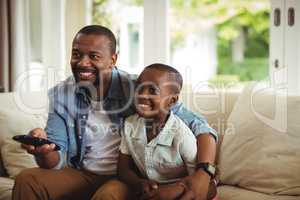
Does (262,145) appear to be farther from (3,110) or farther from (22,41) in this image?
(22,41)

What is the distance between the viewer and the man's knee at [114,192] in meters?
1.62

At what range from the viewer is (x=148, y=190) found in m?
1.64

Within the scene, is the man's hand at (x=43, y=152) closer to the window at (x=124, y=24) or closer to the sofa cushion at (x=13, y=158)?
the sofa cushion at (x=13, y=158)

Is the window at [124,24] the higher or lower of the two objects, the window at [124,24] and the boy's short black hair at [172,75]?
the higher

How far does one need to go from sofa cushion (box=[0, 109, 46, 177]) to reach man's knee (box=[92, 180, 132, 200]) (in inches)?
27.8

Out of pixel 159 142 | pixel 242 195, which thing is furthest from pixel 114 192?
pixel 242 195

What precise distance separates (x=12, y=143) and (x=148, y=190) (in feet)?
2.95

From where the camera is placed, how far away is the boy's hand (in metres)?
1.63

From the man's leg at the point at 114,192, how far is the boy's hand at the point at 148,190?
0.06 meters

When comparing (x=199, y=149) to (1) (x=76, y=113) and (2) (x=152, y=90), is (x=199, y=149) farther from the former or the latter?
(1) (x=76, y=113)

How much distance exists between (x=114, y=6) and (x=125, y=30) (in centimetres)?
23

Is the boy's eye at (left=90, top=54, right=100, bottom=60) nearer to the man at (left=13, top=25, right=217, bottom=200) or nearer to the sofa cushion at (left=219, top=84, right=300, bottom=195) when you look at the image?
the man at (left=13, top=25, right=217, bottom=200)

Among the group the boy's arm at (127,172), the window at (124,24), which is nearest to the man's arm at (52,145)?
the boy's arm at (127,172)

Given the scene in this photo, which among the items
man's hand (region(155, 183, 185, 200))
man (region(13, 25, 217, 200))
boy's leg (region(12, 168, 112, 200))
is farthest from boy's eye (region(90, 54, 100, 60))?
man's hand (region(155, 183, 185, 200))
